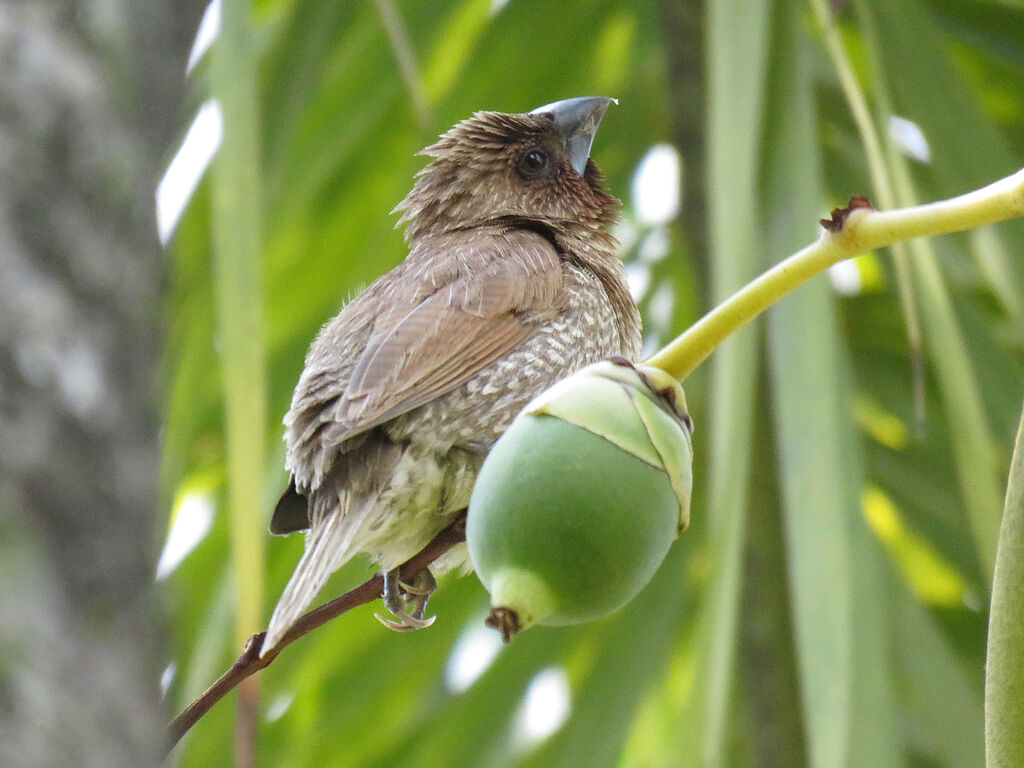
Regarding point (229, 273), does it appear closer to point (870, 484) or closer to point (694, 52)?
Answer: point (694, 52)

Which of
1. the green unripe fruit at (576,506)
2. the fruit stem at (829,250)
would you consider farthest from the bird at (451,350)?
the fruit stem at (829,250)

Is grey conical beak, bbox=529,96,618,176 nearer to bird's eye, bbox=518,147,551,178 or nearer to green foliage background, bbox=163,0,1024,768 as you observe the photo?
bird's eye, bbox=518,147,551,178

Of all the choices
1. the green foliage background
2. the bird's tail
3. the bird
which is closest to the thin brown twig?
the bird's tail

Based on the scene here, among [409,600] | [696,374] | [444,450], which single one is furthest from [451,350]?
[696,374]

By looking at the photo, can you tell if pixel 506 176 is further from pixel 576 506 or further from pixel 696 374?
pixel 576 506

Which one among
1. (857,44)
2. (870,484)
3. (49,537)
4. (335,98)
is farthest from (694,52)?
(49,537)
